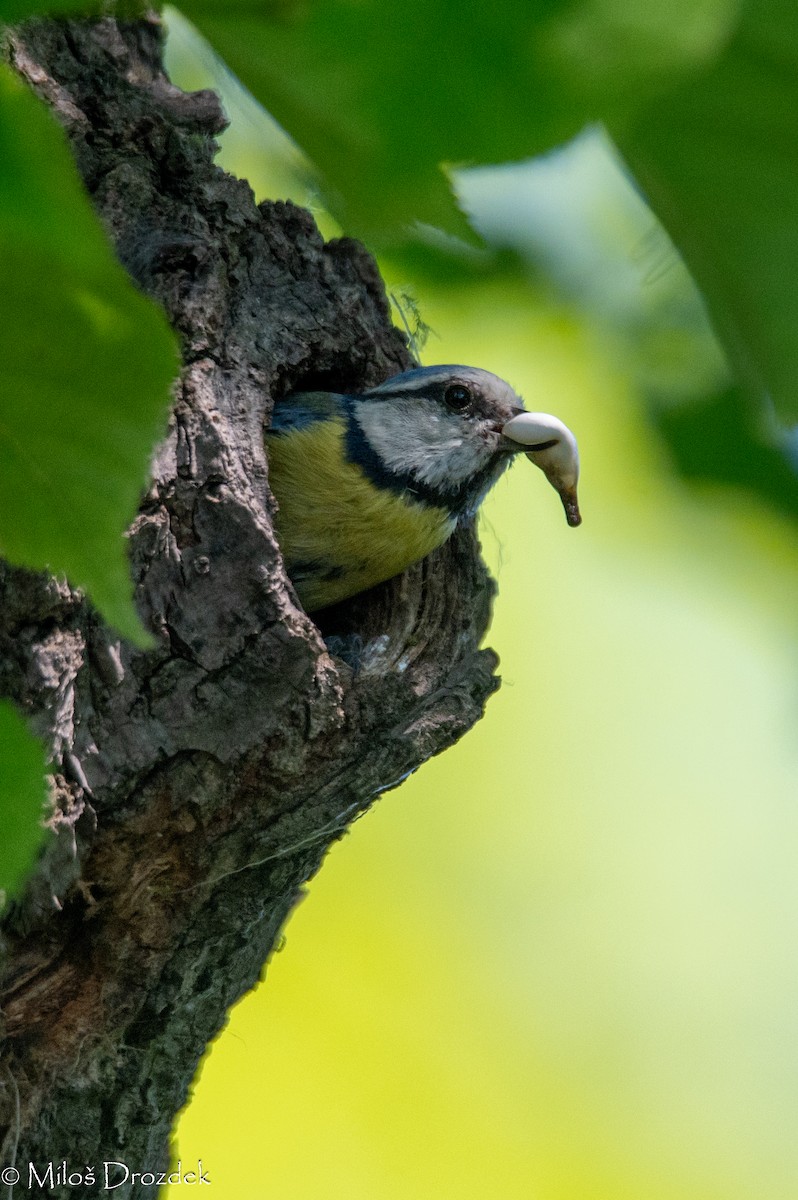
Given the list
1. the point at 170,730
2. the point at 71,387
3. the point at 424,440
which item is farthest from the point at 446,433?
the point at 71,387

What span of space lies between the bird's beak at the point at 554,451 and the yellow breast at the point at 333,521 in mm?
283

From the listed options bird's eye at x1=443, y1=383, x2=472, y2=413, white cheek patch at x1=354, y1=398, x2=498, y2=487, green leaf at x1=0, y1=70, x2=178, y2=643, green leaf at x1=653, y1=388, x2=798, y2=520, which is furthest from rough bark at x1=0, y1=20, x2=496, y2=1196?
green leaf at x1=0, y1=70, x2=178, y2=643

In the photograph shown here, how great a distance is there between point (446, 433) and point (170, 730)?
1278 millimetres

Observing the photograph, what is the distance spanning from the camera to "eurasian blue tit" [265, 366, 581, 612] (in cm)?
285

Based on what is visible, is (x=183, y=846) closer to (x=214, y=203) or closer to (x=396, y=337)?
(x=214, y=203)

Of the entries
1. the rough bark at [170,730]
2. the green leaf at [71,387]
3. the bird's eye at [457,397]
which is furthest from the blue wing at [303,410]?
the green leaf at [71,387]

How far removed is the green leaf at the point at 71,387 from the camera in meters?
0.38

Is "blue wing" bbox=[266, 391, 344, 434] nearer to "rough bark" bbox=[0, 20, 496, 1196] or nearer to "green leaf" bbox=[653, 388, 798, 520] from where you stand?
"rough bark" bbox=[0, 20, 496, 1196]

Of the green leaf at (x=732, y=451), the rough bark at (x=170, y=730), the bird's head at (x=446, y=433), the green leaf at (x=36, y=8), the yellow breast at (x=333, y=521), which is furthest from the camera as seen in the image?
the bird's head at (x=446, y=433)

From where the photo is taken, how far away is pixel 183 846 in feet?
6.79

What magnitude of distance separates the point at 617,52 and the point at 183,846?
184cm

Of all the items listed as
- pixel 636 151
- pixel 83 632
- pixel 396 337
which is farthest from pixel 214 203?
pixel 636 151

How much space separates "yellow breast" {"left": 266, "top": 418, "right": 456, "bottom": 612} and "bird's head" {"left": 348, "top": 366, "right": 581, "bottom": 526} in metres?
0.06

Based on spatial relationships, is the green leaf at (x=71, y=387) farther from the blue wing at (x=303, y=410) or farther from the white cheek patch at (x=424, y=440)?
the white cheek patch at (x=424, y=440)
